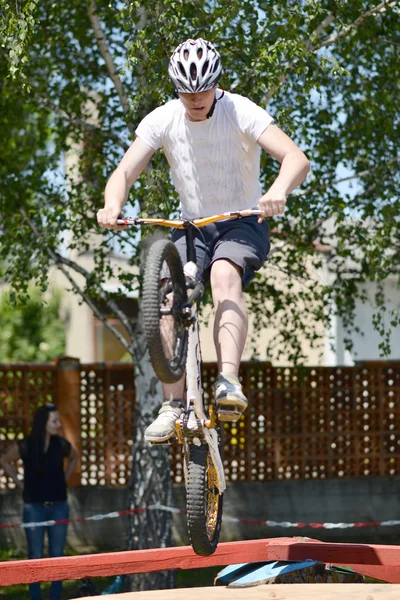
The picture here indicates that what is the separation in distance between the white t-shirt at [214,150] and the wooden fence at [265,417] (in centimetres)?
708

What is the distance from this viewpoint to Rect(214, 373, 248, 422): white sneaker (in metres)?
4.95

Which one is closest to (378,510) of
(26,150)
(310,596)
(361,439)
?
(361,439)

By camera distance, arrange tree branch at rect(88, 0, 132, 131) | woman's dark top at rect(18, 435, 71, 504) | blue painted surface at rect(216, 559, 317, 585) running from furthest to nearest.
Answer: woman's dark top at rect(18, 435, 71, 504) < tree branch at rect(88, 0, 132, 131) < blue painted surface at rect(216, 559, 317, 585)

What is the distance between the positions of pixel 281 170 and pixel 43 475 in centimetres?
556

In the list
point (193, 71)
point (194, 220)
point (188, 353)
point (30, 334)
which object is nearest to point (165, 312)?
point (188, 353)

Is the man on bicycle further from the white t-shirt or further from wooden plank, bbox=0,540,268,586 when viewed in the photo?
wooden plank, bbox=0,540,268,586

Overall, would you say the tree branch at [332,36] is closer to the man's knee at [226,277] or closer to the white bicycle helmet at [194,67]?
the white bicycle helmet at [194,67]

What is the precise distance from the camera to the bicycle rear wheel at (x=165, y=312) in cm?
458

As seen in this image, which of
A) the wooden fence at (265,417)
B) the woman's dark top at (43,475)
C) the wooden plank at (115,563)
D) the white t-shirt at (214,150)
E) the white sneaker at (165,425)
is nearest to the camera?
the white sneaker at (165,425)

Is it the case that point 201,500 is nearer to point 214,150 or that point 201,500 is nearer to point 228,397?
point 228,397

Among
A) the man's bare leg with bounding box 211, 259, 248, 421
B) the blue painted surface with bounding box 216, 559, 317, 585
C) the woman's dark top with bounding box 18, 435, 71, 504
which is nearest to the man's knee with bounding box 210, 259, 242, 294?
the man's bare leg with bounding box 211, 259, 248, 421

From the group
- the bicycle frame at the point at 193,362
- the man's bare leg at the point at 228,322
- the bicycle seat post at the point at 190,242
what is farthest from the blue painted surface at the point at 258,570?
the bicycle seat post at the point at 190,242

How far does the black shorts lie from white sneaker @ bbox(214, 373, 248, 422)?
0.51 m

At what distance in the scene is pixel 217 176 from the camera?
5191mm
